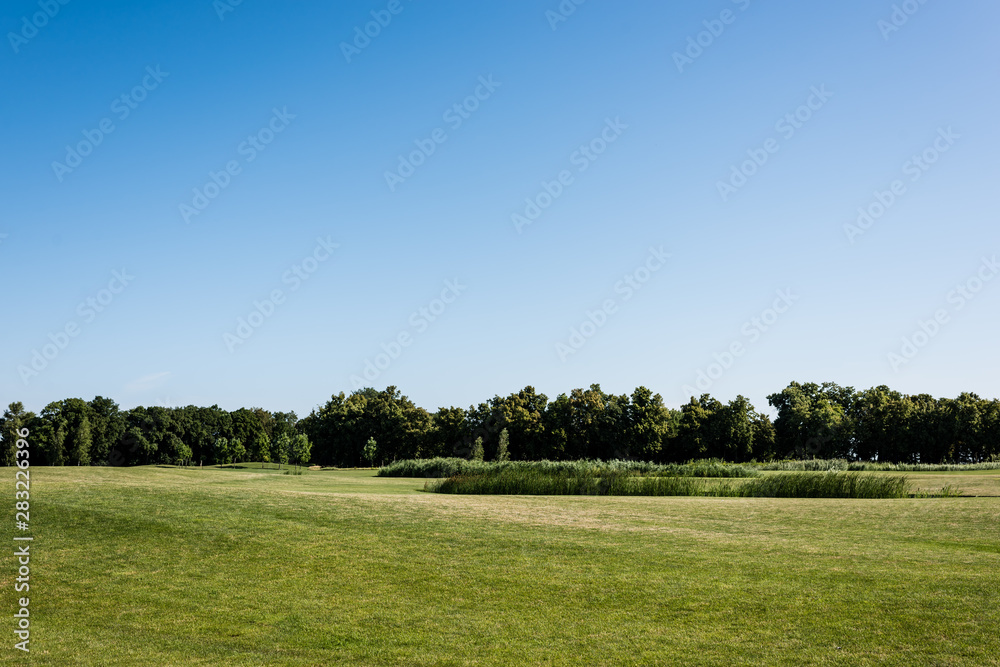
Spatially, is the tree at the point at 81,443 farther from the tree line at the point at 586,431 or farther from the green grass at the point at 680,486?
the green grass at the point at 680,486

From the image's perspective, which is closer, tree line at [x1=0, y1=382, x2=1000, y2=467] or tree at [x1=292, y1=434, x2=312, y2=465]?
tree line at [x1=0, y1=382, x2=1000, y2=467]

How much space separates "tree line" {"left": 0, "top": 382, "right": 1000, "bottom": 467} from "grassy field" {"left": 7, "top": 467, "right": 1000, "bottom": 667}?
58.7 meters

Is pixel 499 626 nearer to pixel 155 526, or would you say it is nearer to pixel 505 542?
pixel 505 542

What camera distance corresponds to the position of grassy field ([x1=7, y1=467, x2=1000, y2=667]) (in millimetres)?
10289

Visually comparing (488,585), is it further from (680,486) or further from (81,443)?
(81,443)

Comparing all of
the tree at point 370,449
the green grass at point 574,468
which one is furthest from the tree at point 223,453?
the green grass at point 574,468

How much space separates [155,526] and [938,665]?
1696 cm

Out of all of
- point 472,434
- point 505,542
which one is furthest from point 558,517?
point 472,434

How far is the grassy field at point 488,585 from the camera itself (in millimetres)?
10289

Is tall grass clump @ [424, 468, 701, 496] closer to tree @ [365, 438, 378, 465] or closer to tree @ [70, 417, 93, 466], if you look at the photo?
tree @ [365, 438, 378, 465]

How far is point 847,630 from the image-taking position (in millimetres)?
10594

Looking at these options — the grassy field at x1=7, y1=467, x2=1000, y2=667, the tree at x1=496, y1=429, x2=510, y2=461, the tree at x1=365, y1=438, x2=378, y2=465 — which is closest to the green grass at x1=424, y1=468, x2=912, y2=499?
the grassy field at x1=7, y1=467, x2=1000, y2=667

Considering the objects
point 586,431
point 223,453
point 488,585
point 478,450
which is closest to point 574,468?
point 488,585

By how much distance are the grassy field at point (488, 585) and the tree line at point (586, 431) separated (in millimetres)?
58742
